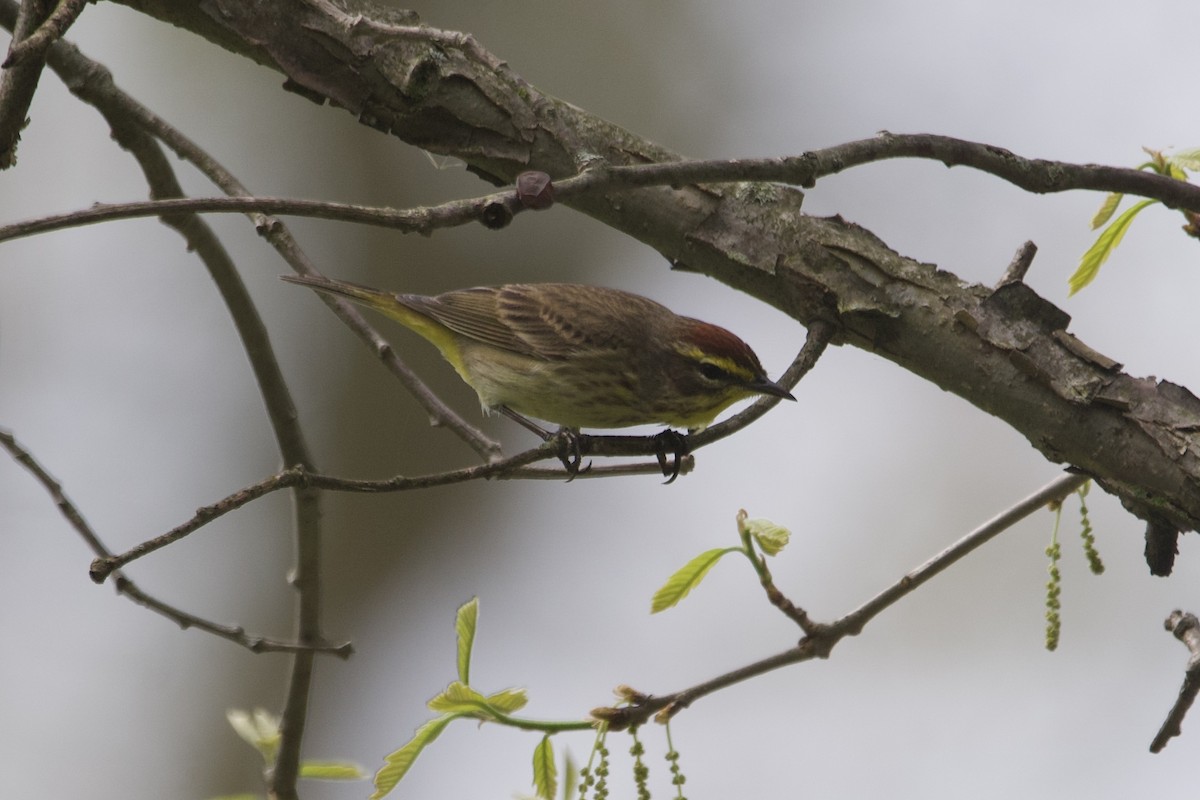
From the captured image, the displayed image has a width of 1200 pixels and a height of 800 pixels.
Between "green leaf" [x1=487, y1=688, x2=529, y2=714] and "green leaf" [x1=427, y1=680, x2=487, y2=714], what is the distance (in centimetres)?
5

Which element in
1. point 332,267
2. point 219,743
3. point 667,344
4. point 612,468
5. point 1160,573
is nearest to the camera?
point 1160,573

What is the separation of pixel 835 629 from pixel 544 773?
0.93m

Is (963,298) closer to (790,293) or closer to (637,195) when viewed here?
(790,293)

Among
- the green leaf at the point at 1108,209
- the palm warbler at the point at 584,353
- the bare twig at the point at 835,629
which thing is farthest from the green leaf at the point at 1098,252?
the palm warbler at the point at 584,353

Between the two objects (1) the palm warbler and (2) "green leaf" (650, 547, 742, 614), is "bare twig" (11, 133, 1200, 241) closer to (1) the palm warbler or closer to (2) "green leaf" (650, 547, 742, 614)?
(2) "green leaf" (650, 547, 742, 614)

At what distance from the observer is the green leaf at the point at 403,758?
107 inches

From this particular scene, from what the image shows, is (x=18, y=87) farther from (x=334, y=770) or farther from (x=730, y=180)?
(x=334, y=770)

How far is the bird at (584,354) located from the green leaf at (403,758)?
189 centimetres

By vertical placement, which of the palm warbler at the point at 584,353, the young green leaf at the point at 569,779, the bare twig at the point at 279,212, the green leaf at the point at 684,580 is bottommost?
the young green leaf at the point at 569,779

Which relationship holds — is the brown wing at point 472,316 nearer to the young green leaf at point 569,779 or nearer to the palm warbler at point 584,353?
the palm warbler at point 584,353

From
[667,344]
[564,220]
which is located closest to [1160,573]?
[667,344]

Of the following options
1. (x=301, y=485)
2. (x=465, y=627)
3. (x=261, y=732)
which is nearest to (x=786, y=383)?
(x=465, y=627)

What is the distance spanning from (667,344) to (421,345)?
4.06m

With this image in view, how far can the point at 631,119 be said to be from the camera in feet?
34.2
